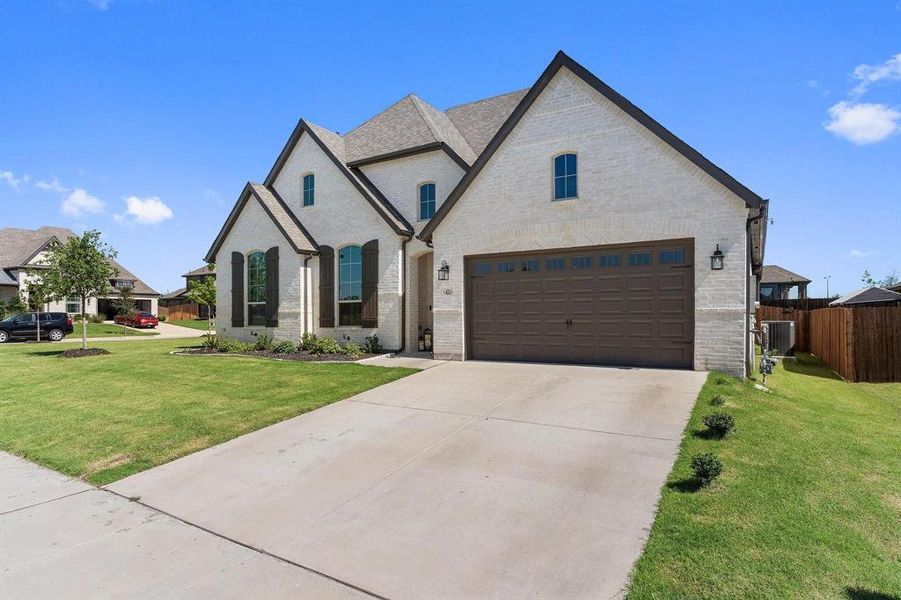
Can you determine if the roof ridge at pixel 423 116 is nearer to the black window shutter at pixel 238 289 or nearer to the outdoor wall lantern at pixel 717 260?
the black window shutter at pixel 238 289

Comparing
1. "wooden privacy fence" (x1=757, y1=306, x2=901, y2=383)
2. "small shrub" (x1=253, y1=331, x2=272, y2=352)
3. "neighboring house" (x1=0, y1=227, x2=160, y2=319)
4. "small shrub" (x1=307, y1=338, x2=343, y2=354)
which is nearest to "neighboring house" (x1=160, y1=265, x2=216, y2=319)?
"neighboring house" (x1=0, y1=227, x2=160, y2=319)

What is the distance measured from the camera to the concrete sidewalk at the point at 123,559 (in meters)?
3.37

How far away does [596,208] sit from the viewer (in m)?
10.9

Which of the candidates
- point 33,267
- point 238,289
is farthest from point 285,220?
point 33,267

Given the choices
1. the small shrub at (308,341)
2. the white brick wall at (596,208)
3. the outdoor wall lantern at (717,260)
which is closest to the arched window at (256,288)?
the small shrub at (308,341)

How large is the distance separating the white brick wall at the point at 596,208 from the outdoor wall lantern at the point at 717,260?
0.11 metres

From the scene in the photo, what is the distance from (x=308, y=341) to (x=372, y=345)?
2.39m

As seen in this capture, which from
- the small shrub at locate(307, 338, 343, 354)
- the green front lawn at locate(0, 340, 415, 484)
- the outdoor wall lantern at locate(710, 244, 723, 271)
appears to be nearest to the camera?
the green front lawn at locate(0, 340, 415, 484)

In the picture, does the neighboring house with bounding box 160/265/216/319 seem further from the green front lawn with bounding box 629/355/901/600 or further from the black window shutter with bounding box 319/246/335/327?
the green front lawn with bounding box 629/355/901/600

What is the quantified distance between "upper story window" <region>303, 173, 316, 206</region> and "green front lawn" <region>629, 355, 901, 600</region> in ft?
48.6

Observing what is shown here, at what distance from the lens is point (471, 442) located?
618 cm

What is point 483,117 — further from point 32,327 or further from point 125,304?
point 125,304

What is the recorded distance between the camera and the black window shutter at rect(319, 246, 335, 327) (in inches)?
651

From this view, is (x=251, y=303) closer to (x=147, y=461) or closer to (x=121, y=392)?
(x=121, y=392)
